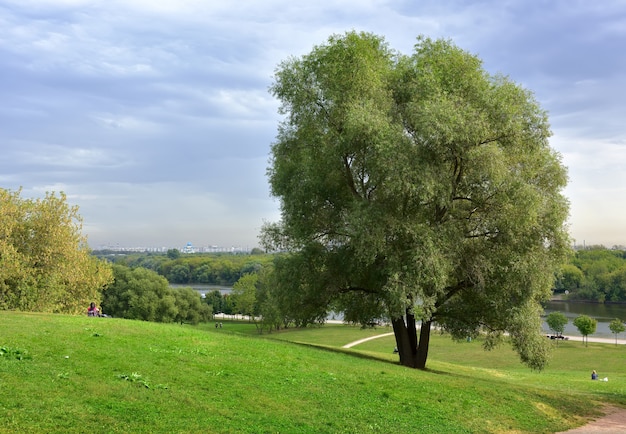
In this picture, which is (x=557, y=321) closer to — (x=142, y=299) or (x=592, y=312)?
(x=592, y=312)

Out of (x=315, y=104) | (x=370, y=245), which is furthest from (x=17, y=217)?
(x=370, y=245)

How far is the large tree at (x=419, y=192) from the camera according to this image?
20.5 metres

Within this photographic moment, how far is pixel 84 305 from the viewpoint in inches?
1467

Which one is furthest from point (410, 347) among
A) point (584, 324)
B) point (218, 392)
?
point (584, 324)

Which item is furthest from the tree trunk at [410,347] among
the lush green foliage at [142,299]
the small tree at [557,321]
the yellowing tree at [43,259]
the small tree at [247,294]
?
the small tree at [247,294]

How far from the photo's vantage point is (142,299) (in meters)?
71.8

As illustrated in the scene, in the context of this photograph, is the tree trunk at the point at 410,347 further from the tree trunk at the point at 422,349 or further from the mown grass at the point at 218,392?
the mown grass at the point at 218,392

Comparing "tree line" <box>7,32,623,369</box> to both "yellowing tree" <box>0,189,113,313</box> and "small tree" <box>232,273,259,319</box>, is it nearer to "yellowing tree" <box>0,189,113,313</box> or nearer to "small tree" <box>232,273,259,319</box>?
"yellowing tree" <box>0,189,113,313</box>

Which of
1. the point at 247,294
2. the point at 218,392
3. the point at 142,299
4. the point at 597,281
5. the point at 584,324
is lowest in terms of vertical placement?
the point at 142,299

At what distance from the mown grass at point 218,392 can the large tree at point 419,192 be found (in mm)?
4333

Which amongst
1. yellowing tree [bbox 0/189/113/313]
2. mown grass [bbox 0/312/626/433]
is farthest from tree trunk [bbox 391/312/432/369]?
yellowing tree [bbox 0/189/113/313]

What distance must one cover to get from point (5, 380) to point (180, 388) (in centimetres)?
334

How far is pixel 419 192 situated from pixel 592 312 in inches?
4348

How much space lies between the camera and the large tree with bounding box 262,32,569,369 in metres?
20.5
